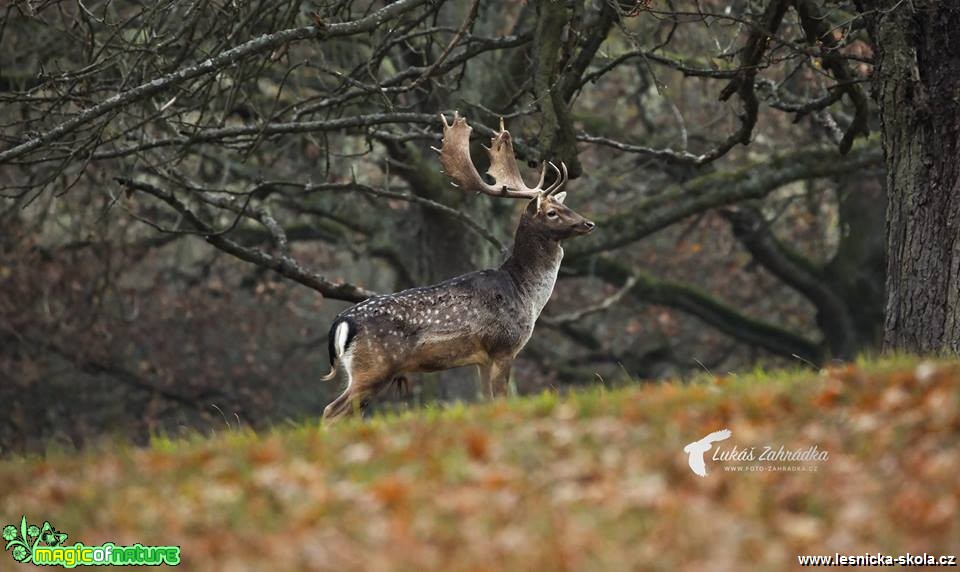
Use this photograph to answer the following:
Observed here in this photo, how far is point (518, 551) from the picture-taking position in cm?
505

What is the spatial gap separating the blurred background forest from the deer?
0.47m

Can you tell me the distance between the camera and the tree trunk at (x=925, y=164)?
354 inches

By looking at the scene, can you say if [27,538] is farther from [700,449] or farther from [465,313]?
[465,313]

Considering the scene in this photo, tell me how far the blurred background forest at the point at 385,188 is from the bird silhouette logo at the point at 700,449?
370cm

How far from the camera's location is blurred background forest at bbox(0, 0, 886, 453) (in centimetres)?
1070

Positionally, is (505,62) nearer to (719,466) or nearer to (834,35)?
(834,35)

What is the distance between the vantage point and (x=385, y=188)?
13.7 m

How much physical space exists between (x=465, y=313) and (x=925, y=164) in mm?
3067

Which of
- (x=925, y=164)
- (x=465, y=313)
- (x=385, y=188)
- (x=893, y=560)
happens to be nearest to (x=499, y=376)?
(x=465, y=313)

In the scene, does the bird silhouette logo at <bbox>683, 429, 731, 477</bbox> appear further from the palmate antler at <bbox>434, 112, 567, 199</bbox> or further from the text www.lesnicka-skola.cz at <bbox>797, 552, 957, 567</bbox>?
the palmate antler at <bbox>434, 112, 567, 199</bbox>

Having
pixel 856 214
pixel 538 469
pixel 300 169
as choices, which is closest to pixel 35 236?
pixel 300 169

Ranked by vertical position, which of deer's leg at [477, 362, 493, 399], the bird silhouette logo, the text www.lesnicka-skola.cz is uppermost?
the bird silhouette logo

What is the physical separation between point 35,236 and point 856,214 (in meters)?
11.0

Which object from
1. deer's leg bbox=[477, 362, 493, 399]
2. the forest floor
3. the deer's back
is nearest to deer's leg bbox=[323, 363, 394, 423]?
the deer's back
